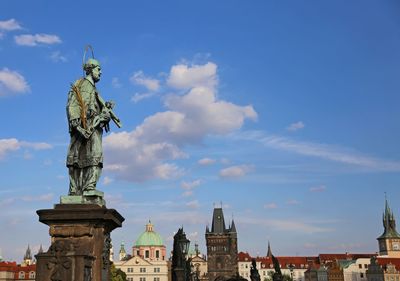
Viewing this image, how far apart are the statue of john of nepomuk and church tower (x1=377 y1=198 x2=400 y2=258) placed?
181698 mm

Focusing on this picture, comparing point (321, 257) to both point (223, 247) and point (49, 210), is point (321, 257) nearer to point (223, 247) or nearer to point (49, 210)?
point (223, 247)

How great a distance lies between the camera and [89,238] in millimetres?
8844

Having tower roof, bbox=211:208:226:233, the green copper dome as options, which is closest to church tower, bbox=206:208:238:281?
tower roof, bbox=211:208:226:233

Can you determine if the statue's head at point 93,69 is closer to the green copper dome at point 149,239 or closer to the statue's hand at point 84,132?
the statue's hand at point 84,132

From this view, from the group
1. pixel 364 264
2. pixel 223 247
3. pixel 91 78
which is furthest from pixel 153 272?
pixel 91 78

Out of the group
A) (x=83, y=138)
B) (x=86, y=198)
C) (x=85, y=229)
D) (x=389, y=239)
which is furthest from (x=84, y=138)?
(x=389, y=239)

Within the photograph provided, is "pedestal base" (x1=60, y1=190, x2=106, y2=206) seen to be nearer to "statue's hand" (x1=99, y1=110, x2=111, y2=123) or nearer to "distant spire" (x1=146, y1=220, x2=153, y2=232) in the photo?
"statue's hand" (x1=99, y1=110, x2=111, y2=123)

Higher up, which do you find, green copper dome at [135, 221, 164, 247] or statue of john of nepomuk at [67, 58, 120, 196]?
green copper dome at [135, 221, 164, 247]

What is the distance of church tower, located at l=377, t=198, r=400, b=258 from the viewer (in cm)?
17712

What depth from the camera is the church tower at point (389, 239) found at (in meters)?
177

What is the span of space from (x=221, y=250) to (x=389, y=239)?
2647 inches

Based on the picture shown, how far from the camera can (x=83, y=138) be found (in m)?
9.56

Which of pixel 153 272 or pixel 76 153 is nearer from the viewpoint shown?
pixel 76 153

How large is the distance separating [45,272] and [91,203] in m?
1.49
